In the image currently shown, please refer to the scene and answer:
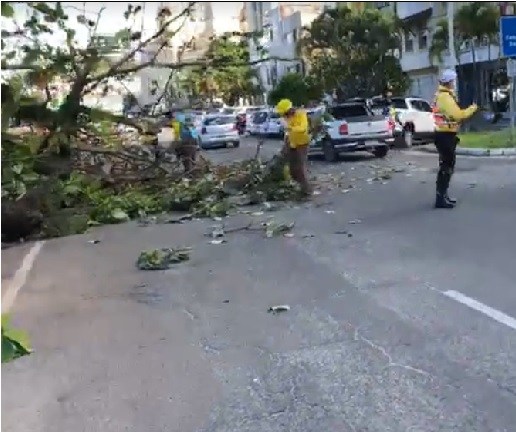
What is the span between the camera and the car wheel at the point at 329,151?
26.1m

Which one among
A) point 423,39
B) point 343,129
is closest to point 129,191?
point 343,129

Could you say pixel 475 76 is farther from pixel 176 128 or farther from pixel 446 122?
pixel 446 122

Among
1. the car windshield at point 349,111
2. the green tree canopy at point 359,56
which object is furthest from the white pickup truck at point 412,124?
the green tree canopy at point 359,56

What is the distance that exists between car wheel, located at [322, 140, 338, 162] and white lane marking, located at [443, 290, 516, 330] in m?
18.7

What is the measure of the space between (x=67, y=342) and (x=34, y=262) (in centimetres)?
451

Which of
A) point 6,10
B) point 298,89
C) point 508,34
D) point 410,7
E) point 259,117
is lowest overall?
point 259,117

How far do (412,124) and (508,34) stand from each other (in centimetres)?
805

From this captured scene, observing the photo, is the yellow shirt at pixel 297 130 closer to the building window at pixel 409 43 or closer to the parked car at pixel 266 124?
the parked car at pixel 266 124

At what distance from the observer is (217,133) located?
121 ft

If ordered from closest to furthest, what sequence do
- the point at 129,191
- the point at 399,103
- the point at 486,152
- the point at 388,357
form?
the point at 388,357 < the point at 129,191 < the point at 486,152 < the point at 399,103

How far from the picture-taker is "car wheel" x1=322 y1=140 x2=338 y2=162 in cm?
2611

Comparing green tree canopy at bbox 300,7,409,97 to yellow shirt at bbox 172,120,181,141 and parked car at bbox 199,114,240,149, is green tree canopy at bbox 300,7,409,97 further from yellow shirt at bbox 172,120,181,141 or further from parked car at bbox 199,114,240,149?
yellow shirt at bbox 172,120,181,141

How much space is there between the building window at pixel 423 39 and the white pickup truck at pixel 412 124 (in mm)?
20002

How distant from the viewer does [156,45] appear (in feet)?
39.5
